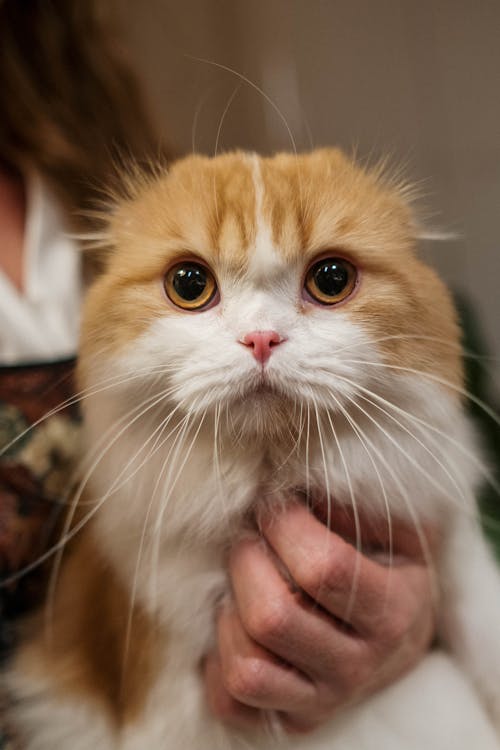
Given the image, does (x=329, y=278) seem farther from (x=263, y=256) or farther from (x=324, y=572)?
(x=324, y=572)

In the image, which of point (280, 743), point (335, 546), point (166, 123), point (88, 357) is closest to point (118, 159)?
point (166, 123)

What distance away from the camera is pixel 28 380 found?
0.72 meters

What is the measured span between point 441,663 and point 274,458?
339mm

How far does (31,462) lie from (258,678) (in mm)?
359

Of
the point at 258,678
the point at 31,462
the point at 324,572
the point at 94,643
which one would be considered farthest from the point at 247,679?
the point at 31,462

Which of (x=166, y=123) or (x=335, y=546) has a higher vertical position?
(x=166, y=123)

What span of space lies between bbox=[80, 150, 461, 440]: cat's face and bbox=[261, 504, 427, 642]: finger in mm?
121

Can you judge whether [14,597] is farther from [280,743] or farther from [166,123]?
[166,123]

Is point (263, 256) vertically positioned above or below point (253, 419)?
above

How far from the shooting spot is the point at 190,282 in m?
0.55

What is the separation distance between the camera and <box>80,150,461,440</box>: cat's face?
1.64ft

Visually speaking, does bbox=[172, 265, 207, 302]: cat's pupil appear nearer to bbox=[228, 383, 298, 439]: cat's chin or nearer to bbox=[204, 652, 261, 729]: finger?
bbox=[228, 383, 298, 439]: cat's chin

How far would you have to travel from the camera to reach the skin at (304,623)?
0.56 m

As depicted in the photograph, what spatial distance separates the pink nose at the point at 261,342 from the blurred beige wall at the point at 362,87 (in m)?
0.23
